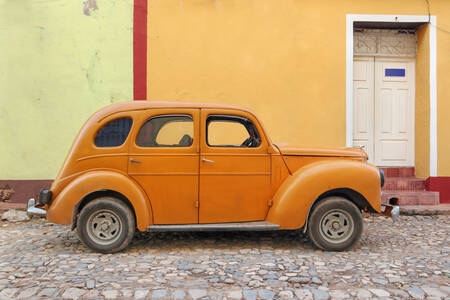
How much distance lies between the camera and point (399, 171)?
774cm

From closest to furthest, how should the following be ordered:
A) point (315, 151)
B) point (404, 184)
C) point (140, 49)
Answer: point (315, 151) → point (140, 49) → point (404, 184)

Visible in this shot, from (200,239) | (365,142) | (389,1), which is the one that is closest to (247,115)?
(200,239)

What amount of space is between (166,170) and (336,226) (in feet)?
7.24

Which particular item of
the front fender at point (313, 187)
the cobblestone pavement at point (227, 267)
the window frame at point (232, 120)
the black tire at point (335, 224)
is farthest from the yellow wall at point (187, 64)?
the black tire at point (335, 224)

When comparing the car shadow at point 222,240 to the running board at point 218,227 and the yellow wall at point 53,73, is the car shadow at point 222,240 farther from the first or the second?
the yellow wall at point 53,73

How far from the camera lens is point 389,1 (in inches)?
297

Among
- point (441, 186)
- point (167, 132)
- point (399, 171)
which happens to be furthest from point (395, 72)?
point (167, 132)

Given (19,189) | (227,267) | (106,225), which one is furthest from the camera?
(19,189)

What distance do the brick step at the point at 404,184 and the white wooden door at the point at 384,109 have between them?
22.1 inches

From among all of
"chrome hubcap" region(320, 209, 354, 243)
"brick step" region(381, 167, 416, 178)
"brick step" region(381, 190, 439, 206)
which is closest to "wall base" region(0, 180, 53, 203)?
"chrome hubcap" region(320, 209, 354, 243)

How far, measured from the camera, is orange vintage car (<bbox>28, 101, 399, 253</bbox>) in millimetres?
4383

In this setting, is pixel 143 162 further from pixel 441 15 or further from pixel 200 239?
pixel 441 15

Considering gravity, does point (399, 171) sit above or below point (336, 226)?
above

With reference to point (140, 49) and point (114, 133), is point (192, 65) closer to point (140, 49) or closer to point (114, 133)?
point (140, 49)
